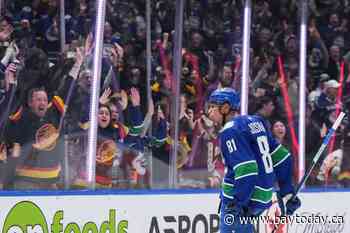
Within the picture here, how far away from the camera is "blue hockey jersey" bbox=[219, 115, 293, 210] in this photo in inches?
249

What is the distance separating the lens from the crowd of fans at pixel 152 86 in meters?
7.69

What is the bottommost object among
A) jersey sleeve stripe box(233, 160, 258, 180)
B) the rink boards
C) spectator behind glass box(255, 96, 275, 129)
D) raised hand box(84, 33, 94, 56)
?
the rink boards

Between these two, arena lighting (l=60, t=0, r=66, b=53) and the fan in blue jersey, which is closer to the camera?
the fan in blue jersey

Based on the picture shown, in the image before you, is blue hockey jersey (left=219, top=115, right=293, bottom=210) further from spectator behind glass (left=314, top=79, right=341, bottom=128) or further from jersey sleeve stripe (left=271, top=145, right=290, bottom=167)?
spectator behind glass (left=314, top=79, right=341, bottom=128)

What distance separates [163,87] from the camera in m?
8.86

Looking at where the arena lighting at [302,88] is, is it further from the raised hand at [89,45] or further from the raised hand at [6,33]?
the raised hand at [6,33]

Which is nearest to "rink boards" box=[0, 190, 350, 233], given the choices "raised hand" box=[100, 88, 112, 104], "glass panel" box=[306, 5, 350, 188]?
"glass panel" box=[306, 5, 350, 188]

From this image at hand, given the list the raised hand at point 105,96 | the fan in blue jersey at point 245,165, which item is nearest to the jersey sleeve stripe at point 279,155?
the fan in blue jersey at point 245,165

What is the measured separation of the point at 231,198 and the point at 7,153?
1.96m

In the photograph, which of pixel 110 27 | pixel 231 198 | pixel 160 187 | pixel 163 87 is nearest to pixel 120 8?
pixel 110 27

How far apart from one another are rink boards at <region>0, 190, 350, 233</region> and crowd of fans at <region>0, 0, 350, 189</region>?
0.45ft

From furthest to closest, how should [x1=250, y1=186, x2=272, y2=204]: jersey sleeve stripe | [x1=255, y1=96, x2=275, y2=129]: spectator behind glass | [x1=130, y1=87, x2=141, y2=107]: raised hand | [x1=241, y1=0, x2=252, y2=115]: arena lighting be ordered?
[x1=255, y1=96, x2=275, y2=129]: spectator behind glass, [x1=241, y1=0, x2=252, y2=115]: arena lighting, [x1=130, y1=87, x2=141, y2=107]: raised hand, [x1=250, y1=186, x2=272, y2=204]: jersey sleeve stripe

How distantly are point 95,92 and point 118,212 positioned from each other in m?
0.95

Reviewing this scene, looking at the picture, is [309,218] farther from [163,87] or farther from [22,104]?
[22,104]
